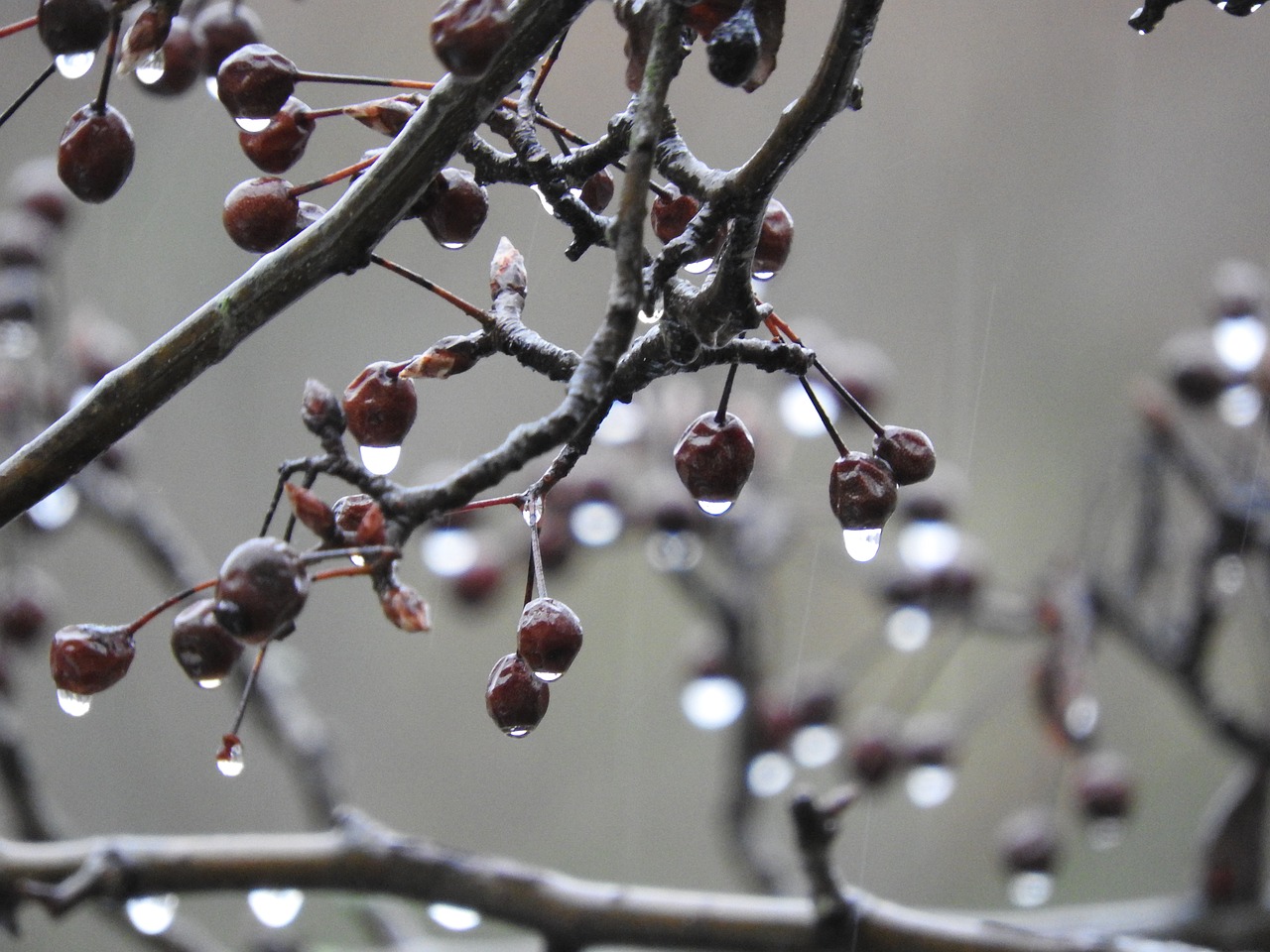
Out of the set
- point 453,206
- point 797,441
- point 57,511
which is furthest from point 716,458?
point 797,441

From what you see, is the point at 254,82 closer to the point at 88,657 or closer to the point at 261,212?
the point at 261,212

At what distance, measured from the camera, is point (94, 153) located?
0.43m

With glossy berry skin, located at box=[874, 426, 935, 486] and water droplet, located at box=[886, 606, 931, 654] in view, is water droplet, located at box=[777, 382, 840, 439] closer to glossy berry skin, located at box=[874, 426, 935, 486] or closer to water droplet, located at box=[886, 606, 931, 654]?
water droplet, located at box=[886, 606, 931, 654]

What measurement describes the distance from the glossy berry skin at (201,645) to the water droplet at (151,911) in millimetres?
375

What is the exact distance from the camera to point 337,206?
34cm

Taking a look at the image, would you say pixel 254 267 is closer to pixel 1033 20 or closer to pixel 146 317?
pixel 146 317

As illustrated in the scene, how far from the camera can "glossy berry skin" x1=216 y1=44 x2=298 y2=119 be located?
42 cm

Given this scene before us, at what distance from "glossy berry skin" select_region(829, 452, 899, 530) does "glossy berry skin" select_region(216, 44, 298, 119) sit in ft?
0.78

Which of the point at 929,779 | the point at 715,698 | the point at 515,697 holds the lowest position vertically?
the point at 929,779

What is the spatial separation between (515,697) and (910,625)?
0.91 meters

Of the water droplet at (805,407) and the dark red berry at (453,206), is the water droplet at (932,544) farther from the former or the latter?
the dark red berry at (453,206)

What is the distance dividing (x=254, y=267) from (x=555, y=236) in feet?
7.47

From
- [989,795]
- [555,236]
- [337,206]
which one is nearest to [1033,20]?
[555,236]

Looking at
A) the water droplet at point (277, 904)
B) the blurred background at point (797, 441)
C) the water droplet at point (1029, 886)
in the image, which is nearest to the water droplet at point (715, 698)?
the water droplet at point (1029, 886)
